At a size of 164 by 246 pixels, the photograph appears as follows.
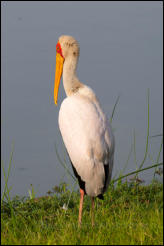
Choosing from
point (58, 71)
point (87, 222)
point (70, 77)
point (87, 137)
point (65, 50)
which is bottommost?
point (87, 222)

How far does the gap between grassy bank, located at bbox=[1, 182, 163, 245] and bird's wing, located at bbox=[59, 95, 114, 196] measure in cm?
67

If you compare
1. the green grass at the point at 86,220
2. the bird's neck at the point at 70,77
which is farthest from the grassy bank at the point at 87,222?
the bird's neck at the point at 70,77

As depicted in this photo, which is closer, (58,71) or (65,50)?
(65,50)

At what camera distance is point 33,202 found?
723cm

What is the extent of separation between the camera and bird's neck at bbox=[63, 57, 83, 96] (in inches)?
223

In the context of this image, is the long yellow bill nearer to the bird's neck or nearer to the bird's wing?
the bird's neck

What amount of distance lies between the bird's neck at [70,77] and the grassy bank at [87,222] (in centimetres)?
174

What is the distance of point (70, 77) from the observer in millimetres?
5793

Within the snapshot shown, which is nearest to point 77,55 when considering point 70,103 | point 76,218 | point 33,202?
point 70,103

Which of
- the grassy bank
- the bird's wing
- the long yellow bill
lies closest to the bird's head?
the long yellow bill

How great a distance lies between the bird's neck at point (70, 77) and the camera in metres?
5.67

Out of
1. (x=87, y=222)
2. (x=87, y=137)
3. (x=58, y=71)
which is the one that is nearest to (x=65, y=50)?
(x=58, y=71)

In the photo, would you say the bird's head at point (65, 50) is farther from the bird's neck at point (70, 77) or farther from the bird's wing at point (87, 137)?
the bird's wing at point (87, 137)

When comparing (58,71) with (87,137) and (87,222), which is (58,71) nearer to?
(87,137)
